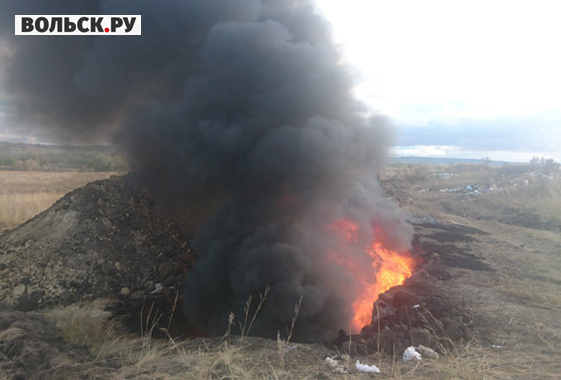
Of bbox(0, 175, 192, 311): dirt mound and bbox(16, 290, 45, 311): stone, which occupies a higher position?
bbox(0, 175, 192, 311): dirt mound

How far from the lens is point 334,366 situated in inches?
176

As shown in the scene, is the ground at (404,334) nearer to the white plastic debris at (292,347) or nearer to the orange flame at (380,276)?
the white plastic debris at (292,347)

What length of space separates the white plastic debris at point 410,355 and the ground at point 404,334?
0.17 metres

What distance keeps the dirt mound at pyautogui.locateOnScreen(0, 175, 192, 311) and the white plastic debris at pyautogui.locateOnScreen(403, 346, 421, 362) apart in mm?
5525

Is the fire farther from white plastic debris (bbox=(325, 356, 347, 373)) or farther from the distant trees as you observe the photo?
the distant trees

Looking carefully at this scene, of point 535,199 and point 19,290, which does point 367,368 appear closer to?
point 19,290

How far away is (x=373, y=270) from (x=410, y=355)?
3.61 meters

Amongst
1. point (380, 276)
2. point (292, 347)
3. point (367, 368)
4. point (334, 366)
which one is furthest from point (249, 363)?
point (380, 276)

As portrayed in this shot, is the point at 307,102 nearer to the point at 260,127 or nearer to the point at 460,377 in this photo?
the point at 260,127

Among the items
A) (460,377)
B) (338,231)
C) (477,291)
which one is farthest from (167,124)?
(477,291)

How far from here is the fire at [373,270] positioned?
7.26 metres

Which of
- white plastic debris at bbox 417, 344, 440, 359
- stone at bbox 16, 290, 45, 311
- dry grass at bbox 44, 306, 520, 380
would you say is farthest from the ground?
stone at bbox 16, 290, 45, 311

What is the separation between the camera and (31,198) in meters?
13.1

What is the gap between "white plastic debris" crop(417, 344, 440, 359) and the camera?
190 inches
